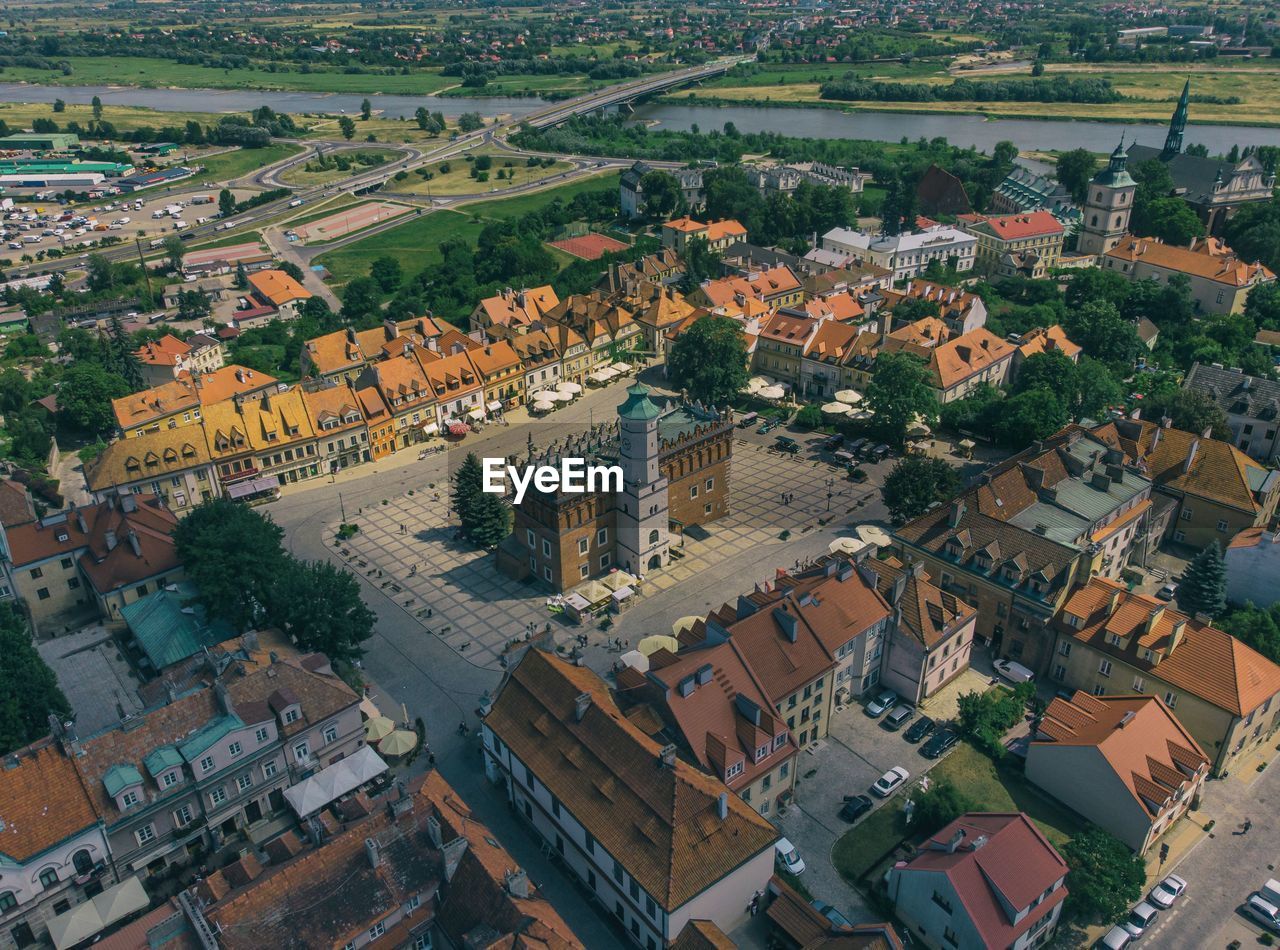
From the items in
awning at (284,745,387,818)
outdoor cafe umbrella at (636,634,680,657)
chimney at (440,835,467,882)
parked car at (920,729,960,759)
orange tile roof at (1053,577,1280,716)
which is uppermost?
chimney at (440,835,467,882)

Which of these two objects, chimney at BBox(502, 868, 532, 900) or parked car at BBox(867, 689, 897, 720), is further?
parked car at BBox(867, 689, 897, 720)

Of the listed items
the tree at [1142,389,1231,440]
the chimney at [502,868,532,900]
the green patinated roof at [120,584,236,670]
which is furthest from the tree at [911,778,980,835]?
the tree at [1142,389,1231,440]

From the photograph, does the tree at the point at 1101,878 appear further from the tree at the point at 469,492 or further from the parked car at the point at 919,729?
the tree at the point at 469,492

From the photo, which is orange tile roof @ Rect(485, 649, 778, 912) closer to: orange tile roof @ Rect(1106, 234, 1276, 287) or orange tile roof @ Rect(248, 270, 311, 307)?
orange tile roof @ Rect(248, 270, 311, 307)

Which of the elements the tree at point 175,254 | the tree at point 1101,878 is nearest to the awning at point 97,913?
the tree at point 1101,878

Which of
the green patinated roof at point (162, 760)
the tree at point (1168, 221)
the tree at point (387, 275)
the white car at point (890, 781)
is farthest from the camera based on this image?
the tree at point (387, 275)

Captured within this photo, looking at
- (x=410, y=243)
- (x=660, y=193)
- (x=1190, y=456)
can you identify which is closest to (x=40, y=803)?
(x=1190, y=456)
